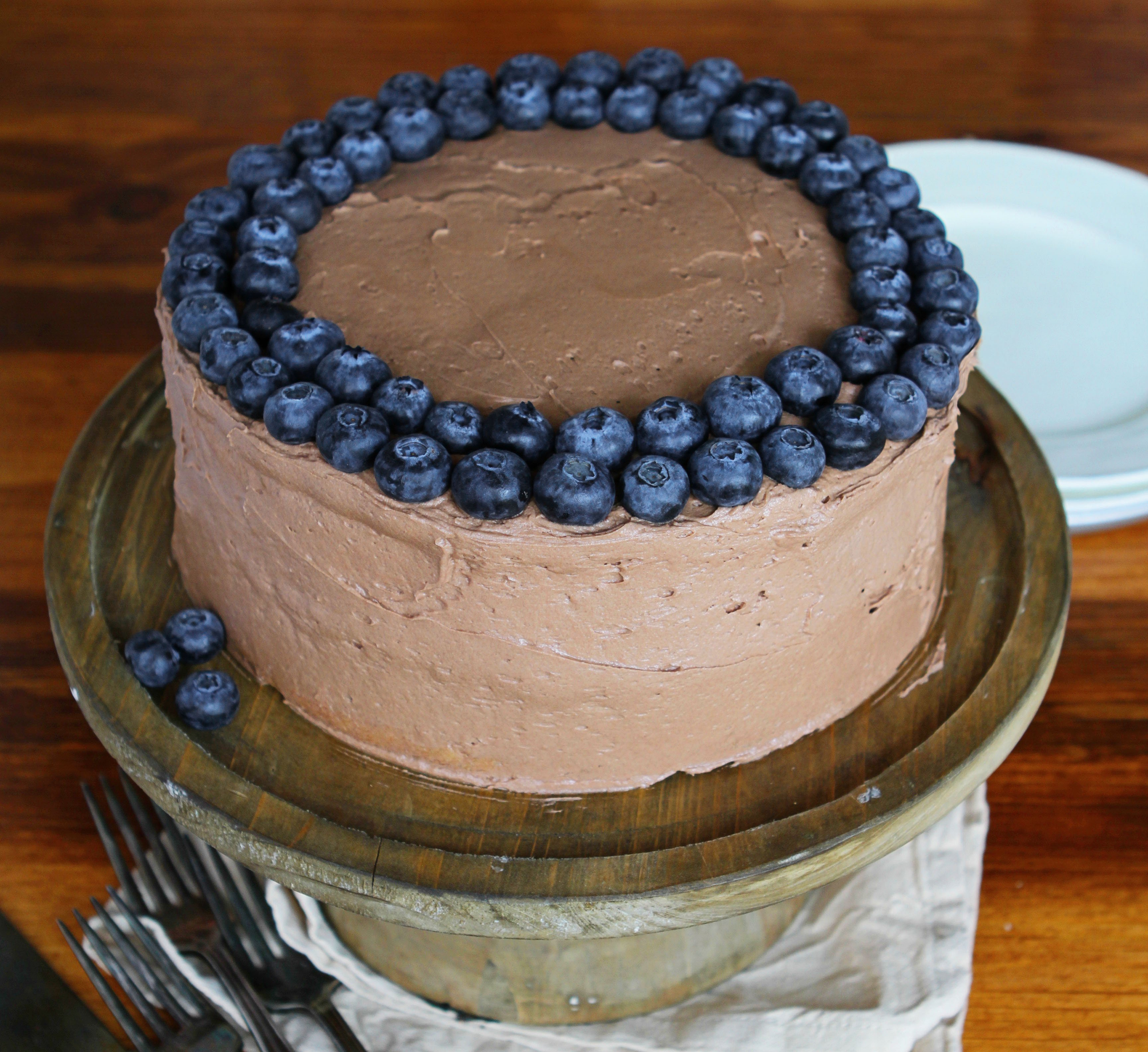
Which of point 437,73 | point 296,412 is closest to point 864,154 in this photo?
point 296,412

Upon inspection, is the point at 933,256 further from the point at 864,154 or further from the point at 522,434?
the point at 522,434

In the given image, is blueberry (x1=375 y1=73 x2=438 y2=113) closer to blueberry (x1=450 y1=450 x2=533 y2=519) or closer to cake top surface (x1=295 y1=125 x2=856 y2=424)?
cake top surface (x1=295 y1=125 x2=856 y2=424)

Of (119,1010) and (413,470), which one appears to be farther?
(119,1010)

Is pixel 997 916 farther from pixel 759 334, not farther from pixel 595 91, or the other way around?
pixel 595 91

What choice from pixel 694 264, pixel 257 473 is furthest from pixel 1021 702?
pixel 257 473

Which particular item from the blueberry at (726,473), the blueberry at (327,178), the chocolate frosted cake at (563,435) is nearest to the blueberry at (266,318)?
the chocolate frosted cake at (563,435)

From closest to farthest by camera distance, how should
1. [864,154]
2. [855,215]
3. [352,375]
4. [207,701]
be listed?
[352,375]
[207,701]
[855,215]
[864,154]

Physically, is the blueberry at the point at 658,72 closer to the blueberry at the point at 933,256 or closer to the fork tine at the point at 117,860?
the blueberry at the point at 933,256
